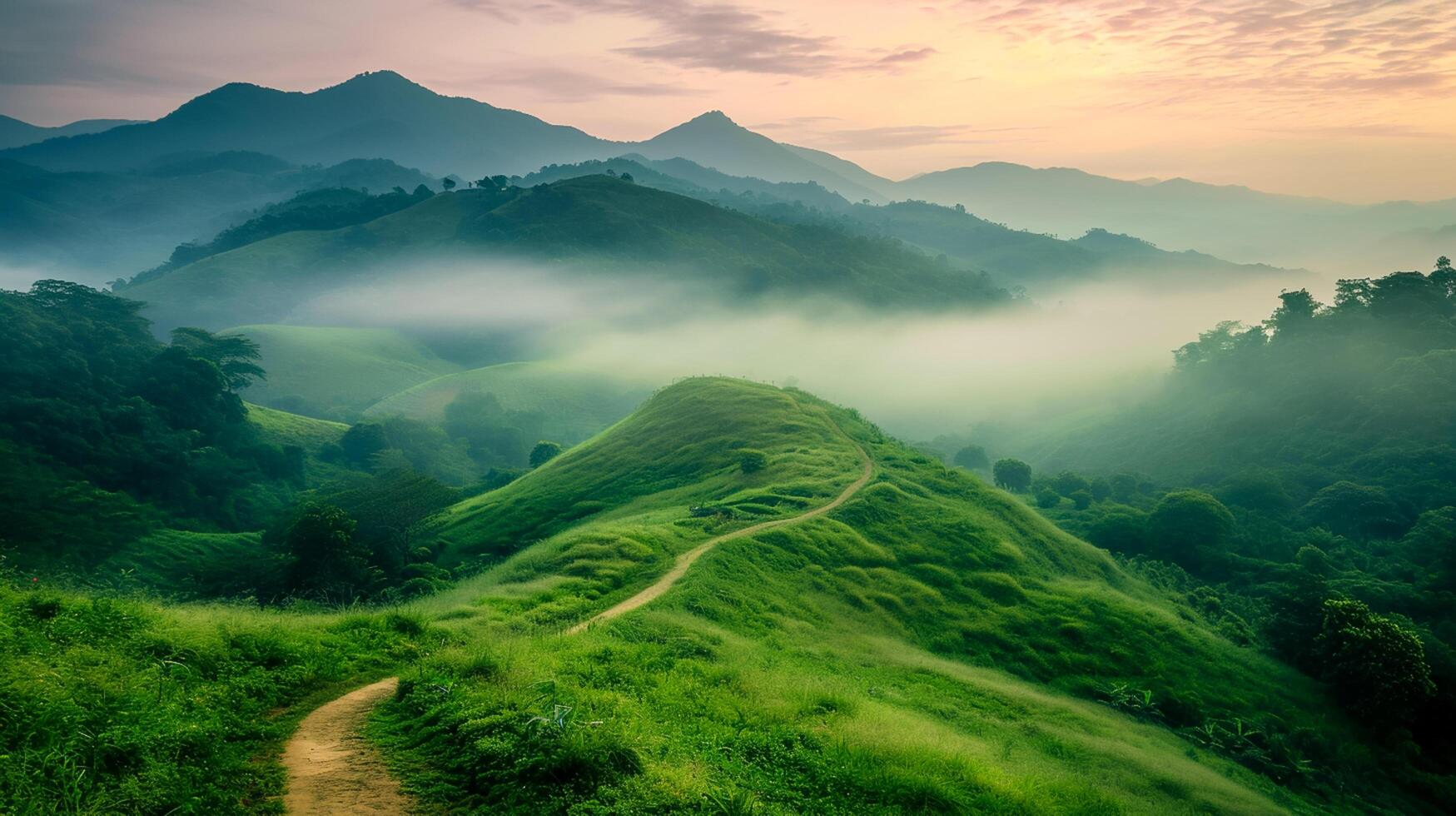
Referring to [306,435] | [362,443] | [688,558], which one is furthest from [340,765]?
[306,435]

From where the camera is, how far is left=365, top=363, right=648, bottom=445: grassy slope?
14238 cm

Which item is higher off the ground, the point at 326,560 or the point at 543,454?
the point at 326,560

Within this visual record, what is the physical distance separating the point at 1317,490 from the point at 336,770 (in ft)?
376

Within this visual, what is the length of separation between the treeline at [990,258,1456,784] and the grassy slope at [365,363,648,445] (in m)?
72.2

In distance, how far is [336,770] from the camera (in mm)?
12211

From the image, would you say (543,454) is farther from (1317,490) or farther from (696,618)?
(1317,490)

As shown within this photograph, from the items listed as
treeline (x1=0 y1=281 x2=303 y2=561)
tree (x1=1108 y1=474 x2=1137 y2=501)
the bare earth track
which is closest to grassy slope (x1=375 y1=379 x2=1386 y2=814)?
the bare earth track

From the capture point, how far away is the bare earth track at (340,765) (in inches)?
448

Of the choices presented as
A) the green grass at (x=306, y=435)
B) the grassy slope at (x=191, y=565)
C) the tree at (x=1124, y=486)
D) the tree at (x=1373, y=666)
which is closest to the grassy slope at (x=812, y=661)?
the tree at (x=1373, y=666)

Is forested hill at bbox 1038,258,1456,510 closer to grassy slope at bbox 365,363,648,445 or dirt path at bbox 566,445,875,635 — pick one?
dirt path at bbox 566,445,875,635

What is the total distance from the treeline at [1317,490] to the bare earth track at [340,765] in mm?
44980

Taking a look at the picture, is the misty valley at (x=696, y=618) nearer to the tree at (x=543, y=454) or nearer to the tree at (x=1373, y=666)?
the tree at (x=1373, y=666)

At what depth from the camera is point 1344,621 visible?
38.6 m

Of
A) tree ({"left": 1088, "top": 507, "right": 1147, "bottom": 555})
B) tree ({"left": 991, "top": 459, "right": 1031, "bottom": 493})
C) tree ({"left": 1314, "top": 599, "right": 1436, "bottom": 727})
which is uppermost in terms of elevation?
tree ({"left": 1314, "top": 599, "right": 1436, "bottom": 727})
